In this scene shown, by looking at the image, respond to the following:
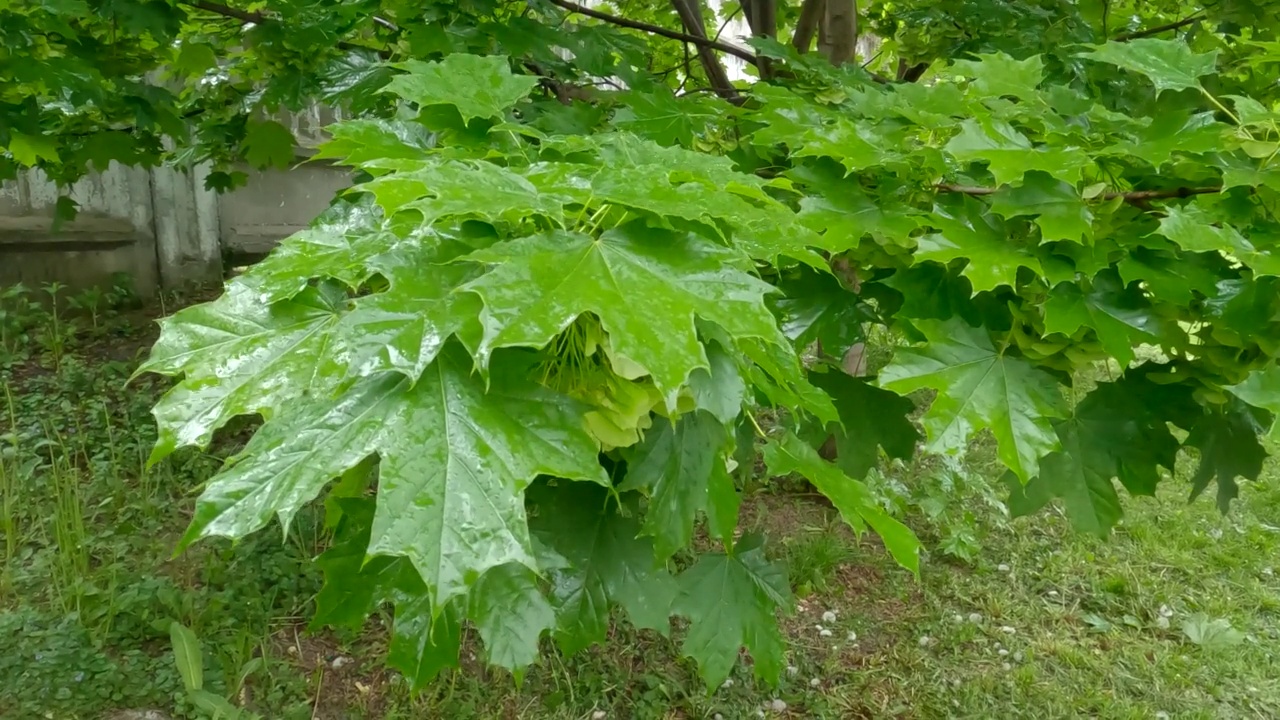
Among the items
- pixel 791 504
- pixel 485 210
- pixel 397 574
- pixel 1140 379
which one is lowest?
pixel 791 504

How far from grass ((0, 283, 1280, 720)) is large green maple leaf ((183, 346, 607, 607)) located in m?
1.39

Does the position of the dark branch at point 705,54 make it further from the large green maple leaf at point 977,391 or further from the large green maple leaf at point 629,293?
the large green maple leaf at point 629,293

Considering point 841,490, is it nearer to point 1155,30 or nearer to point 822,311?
point 822,311

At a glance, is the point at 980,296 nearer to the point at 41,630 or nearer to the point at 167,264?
the point at 41,630

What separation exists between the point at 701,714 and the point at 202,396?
192 cm

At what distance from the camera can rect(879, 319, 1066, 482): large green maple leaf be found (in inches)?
38.7

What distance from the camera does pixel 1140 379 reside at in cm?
118

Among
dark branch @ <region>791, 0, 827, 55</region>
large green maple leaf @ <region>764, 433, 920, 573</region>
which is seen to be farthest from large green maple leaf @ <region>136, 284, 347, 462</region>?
dark branch @ <region>791, 0, 827, 55</region>

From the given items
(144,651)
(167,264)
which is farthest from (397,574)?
(167,264)

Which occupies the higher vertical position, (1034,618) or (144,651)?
(144,651)

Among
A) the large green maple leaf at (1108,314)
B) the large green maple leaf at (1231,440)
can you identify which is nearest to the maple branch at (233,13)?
the large green maple leaf at (1108,314)

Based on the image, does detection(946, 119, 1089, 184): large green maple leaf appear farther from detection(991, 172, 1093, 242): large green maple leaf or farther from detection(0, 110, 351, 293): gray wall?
detection(0, 110, 351, 293): gray wall

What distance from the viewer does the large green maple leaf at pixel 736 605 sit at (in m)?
1.32

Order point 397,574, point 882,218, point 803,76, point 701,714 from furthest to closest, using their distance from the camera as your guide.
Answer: point 701,714
point 803,76
point 882,218
point 397,574
